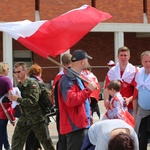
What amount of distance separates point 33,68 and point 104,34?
24.1m

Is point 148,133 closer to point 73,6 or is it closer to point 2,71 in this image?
point 2,71

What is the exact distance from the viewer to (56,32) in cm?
582

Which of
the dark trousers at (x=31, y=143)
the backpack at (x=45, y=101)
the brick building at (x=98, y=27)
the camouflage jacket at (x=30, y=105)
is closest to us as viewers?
the camouflage jacket at (x=30, y=105)

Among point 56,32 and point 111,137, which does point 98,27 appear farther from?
point 111,137

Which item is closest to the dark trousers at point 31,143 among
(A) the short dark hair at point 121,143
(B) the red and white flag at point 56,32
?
(B) the red and white flag at point 56,32

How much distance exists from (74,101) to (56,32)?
0.93 metres

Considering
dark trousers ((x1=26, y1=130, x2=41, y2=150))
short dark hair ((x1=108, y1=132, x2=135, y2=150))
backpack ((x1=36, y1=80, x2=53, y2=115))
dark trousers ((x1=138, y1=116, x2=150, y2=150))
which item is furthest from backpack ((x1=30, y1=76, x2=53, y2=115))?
short dark hair ((x1=108, y1=132, x2=135, y2=150))

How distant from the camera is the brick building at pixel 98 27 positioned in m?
27.1

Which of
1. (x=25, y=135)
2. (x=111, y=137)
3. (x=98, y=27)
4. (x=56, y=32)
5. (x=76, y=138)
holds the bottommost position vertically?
(x=25, y=135)

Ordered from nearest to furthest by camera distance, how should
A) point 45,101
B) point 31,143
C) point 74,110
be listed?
1. point 74,110
2. point 45,101
3. point 31,143

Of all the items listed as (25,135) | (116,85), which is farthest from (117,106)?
(25,135)

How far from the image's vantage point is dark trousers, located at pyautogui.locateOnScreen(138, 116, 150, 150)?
696 centimetres

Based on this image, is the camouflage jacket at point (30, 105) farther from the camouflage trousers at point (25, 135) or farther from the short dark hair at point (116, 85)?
the short dark hair at point (116, 85)

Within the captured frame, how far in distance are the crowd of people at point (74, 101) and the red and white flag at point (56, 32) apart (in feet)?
0.69
